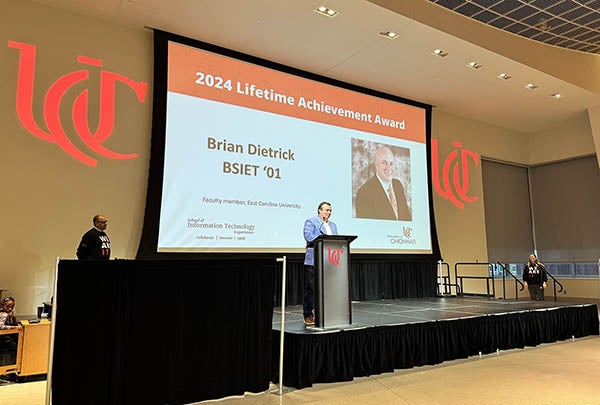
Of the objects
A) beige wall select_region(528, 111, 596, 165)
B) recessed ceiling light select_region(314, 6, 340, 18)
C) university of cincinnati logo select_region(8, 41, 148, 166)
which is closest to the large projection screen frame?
university of cincinnati logo select_region(8, 41, 148, 166)

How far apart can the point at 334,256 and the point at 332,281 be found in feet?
0.79

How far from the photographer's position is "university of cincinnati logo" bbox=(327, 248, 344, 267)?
429 cm

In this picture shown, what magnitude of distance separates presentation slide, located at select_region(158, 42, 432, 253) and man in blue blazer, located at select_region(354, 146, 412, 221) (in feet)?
0.06

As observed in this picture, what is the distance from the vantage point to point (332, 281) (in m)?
4.28

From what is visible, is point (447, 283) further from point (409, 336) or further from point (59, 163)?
point (59, 163)

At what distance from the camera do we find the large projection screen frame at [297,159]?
6.12m

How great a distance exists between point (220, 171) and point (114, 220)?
158 centimetres

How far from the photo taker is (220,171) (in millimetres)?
6426

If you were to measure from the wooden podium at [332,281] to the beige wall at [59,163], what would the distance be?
3.12 metres

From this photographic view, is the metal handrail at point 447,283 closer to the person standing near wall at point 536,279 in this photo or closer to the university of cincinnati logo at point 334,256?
the person standing near wall at point 536,279

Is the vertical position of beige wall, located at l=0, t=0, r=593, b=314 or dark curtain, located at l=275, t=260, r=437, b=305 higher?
beige wall, located at l=0, t=0, r=593, b=314

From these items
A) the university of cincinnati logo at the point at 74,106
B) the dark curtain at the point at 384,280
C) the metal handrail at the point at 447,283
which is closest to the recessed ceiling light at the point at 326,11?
the university of cincinnati logo at the point at 74,106

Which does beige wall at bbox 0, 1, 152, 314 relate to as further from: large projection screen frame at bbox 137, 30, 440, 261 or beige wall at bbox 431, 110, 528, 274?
beige wall at bbox 431, 110, 528, 274

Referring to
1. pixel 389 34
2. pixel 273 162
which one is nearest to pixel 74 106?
pixel 273 162
